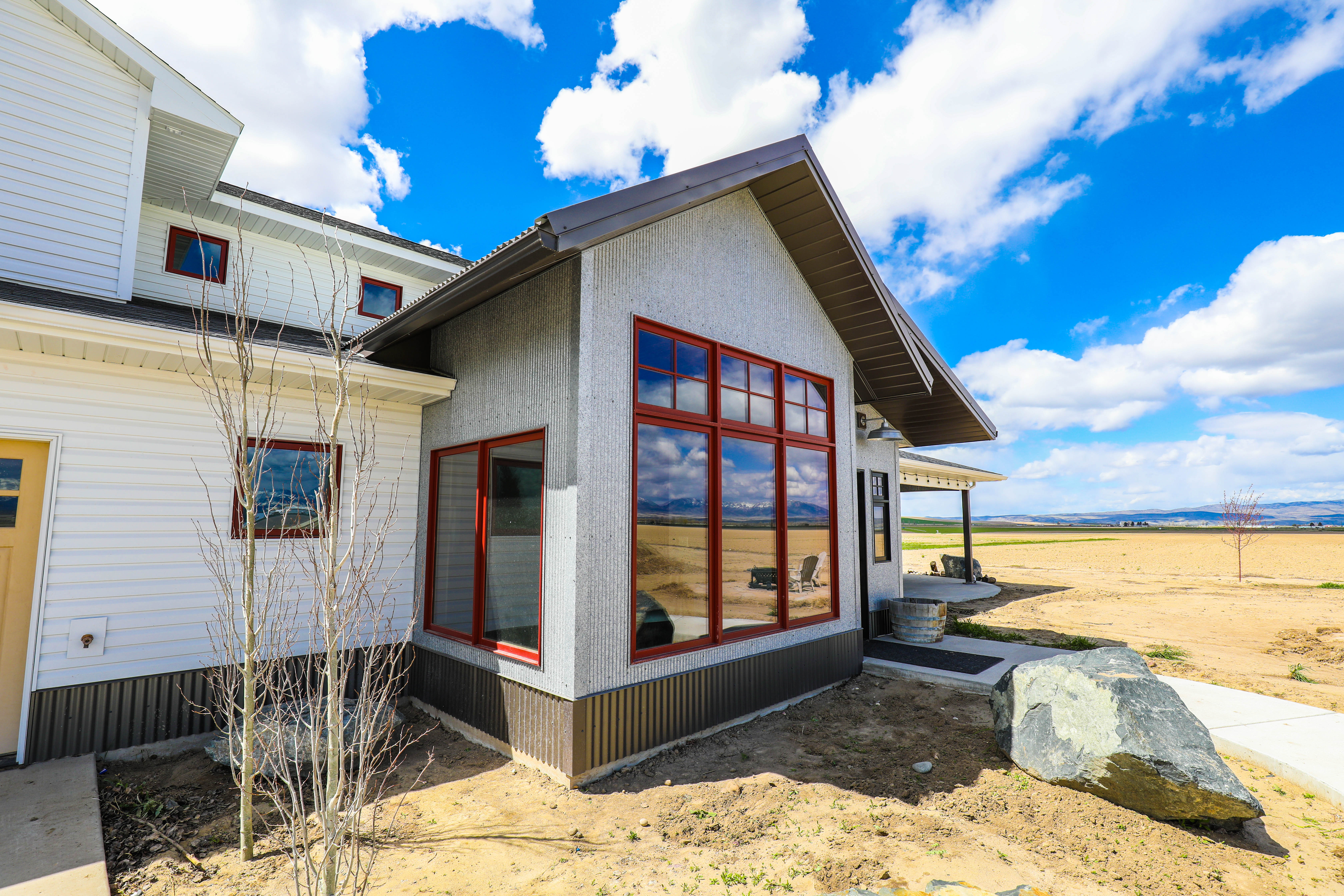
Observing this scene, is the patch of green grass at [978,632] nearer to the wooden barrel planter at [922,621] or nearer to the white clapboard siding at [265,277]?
the wooden barrel planter at [922,621]

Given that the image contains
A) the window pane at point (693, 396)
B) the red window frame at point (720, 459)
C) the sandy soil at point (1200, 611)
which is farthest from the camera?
the sandy soil at point (1200, 611)

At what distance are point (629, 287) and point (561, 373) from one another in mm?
978

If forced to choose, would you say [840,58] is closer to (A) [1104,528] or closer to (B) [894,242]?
(B) [894,242]

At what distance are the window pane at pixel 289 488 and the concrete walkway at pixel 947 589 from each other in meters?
10.8

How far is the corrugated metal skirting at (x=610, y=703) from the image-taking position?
4324mm

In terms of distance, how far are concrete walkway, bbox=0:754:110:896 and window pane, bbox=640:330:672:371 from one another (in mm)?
4610

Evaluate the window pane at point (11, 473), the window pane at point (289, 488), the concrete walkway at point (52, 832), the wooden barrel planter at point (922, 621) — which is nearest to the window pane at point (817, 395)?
the wooden barrel planter at point (922, 621)

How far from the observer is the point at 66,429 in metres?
4.57

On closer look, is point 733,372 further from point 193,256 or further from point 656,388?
point 193,256

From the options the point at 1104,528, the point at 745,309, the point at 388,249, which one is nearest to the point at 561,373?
the point at 745,309

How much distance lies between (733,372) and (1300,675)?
843 cm

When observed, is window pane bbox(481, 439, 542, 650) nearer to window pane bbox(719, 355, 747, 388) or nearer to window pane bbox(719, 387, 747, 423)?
window pane bbox(719, 387, 747, 423)

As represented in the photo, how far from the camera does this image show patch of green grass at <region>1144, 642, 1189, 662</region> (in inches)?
324

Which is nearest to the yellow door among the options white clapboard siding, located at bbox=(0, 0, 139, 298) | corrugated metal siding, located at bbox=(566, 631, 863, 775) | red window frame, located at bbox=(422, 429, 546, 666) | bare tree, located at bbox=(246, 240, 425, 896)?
bare tree, located at bbox=(246, 240, 425, 896)
